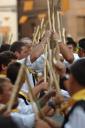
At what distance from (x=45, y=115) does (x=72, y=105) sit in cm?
32

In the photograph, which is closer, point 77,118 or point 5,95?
point 77,118

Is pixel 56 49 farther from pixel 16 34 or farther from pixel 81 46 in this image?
pixel 16 34

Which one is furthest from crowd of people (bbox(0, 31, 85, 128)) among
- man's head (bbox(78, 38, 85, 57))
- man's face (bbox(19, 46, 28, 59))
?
man's head (bbox(78, 38, 85, 57))

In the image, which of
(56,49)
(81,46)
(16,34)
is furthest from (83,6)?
(56,49)

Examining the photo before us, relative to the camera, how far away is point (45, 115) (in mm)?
3645

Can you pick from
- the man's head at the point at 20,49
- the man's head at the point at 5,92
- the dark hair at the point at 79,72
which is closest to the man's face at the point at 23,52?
the man's head at the point at 20,49

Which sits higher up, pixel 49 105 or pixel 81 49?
pixel 49 105

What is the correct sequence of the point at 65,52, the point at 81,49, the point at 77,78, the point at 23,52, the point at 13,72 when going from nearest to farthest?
the point at 77,78
the point at 13,72
the point at 65,52
the point at 23,52
the point at 81,49

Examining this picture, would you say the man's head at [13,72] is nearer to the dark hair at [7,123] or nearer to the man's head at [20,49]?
the man's head at [20,49]

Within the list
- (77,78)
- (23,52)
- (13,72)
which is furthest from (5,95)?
(23,52)

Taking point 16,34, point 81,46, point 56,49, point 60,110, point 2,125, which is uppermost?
point 2,125

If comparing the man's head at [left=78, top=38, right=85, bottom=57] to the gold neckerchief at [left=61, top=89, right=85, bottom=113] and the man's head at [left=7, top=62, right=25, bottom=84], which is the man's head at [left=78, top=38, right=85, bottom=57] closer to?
the man's head at [left=7, top=62, right=25, bottom=84]

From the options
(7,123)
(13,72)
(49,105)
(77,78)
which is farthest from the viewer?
(13,72)

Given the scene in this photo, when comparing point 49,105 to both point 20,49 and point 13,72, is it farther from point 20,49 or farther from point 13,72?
point 20,49
